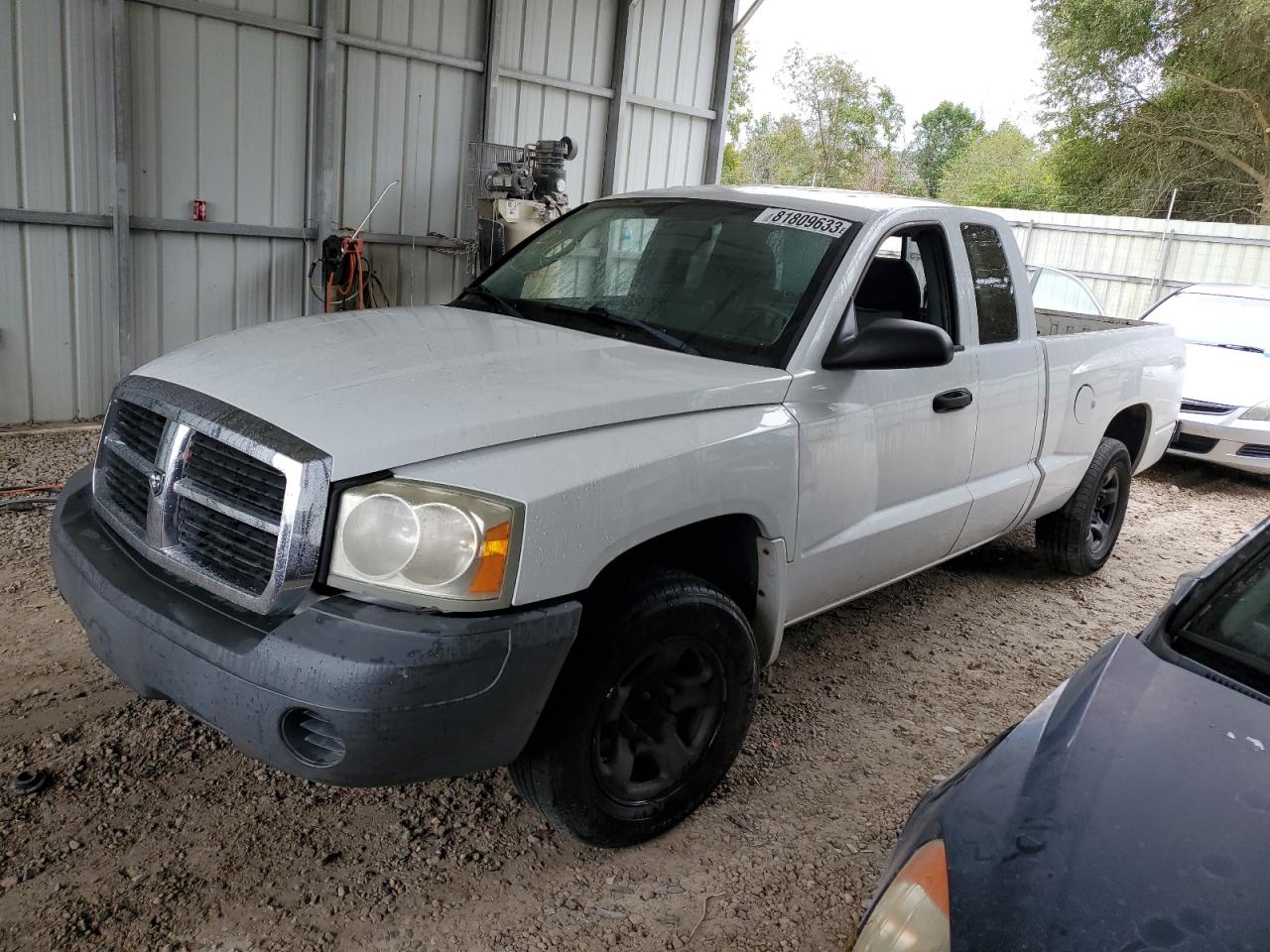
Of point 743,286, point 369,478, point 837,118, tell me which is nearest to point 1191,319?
point 743,286

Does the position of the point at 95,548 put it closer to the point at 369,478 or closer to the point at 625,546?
the point at 369,478

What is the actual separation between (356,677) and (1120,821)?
1418 mm

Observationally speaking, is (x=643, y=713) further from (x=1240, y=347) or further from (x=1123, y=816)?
(x=1240, y=347)

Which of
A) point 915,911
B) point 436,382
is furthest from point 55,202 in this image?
point 915,911

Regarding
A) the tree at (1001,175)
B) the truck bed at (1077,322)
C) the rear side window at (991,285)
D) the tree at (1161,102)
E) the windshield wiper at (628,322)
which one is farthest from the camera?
the tree at (1001,175)

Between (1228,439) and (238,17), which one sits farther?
(1228,439)

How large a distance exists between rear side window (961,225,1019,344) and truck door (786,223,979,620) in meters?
0.20

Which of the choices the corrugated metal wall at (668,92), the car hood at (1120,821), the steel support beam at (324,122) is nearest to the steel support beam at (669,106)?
the corrugated metal wall at (668,92)

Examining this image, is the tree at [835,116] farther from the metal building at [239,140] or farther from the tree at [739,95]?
the metal building at [239,140]

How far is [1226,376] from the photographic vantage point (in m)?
8.31

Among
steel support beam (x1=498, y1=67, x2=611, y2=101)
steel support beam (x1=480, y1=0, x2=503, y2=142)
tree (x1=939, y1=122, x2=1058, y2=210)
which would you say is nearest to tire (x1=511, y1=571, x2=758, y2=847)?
steel support beam (x1=480, y1=0, x2=503, y2=142)

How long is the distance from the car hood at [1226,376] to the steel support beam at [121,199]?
7816 millimetres

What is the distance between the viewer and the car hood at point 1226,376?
317 inches

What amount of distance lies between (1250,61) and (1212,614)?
2851cm
